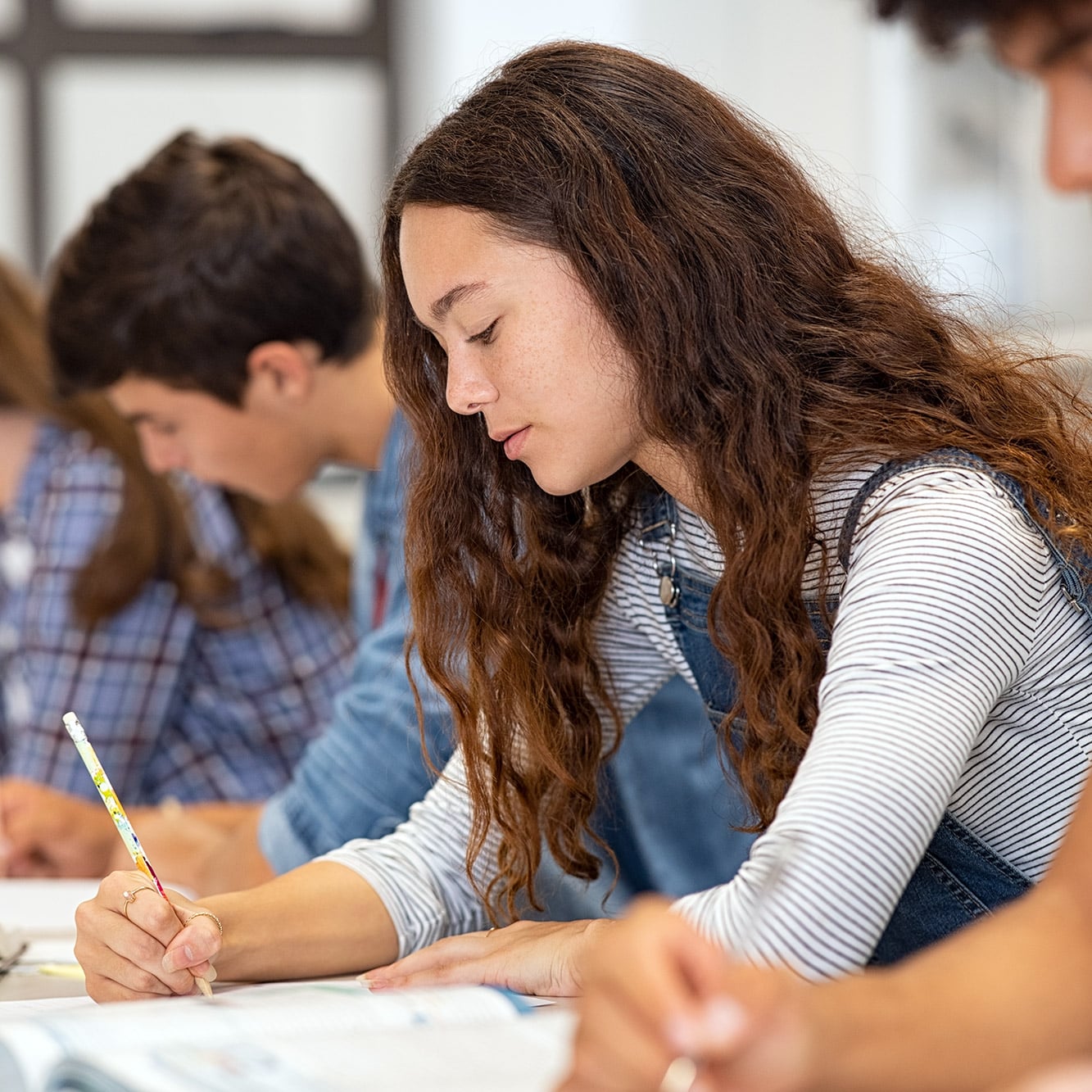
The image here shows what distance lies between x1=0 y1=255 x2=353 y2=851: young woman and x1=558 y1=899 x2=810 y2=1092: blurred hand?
4.37 ft

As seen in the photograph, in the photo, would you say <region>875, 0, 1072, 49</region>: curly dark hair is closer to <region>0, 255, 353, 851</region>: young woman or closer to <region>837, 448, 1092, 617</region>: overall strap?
<region>837, 448, 1092, 617</region>: overall strap

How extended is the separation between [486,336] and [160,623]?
96 cm

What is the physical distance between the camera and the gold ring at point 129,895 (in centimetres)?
94

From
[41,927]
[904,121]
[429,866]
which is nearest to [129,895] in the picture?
[429,866]

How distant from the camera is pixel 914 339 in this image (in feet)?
3.10

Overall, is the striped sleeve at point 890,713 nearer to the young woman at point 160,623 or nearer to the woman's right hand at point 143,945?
the woman's right hand at point 143,945

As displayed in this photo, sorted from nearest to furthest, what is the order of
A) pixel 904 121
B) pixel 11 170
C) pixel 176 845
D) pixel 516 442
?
pixel 516 442 → pixel 176 845 → pixel 904 121 → pixel 11 170

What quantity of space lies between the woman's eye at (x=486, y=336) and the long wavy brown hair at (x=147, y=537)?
2.86 ft

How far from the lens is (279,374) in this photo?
1584 millimetres

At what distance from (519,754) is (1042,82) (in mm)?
651

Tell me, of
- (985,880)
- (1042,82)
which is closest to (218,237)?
(985,880)

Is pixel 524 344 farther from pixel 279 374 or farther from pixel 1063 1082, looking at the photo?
pixel 279 374

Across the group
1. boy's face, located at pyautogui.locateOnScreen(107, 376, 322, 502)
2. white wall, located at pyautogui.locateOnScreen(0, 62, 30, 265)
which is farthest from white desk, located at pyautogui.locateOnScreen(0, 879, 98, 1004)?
white wall, located at pyautogui.locateOnScreen(0, 62, 30, 265)

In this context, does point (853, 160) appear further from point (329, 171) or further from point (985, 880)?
point (985, 880)
